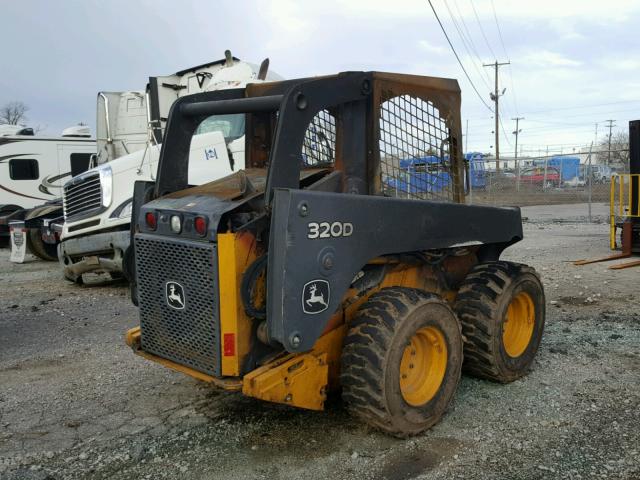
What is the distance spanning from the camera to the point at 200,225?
10.8 feet

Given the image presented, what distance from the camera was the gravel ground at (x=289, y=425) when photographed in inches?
135

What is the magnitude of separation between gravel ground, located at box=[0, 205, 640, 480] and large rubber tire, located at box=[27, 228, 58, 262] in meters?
6.57

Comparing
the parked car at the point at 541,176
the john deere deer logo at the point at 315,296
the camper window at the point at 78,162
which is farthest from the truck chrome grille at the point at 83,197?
the parked car at the point at 541,176

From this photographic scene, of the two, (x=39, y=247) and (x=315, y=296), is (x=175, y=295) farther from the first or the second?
(x=39, y=247)

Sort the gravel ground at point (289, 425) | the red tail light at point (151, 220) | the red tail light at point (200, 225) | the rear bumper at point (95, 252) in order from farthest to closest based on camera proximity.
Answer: the rear bumper at point (95, 252), the red tail light at point (151, 220), the gravel ground at point (289, 425), the red tail light at point (200, 225)

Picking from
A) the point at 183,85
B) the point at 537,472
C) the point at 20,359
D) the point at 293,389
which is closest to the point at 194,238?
the point at 293,389

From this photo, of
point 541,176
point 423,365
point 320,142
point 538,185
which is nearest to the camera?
point 423,365

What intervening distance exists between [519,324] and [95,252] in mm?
6108

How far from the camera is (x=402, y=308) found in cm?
355

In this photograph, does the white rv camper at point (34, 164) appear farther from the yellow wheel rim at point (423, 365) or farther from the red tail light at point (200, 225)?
the yellow wheel rim at point (423, 365)

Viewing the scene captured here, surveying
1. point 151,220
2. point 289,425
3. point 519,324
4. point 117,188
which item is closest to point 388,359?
point 289,425

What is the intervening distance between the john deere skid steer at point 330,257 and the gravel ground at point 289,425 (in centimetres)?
27

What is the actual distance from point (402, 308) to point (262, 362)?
895mm

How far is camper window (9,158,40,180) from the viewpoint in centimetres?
1661
